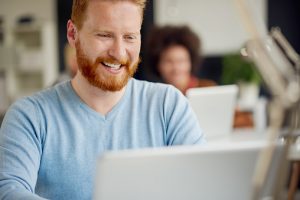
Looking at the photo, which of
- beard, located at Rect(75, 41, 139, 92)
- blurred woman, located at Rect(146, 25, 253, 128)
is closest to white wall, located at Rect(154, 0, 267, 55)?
blurred woman, located at Rect(146, 25, 253, 128)

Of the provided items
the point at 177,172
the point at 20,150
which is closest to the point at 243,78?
the point at 20,150

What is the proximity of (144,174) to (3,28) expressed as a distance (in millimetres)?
7065

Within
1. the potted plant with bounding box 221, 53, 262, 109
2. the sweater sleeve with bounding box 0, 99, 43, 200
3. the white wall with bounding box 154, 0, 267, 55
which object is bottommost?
the potted plant with bounding box 221, 53, 262, 109

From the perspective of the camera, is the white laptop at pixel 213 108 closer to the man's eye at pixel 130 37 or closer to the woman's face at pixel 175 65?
the woman's face at pixel 175 65

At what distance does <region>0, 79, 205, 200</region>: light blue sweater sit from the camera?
1.44m

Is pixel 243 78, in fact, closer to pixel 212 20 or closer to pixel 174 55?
pixel 212 20

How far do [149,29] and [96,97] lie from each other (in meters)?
5.39

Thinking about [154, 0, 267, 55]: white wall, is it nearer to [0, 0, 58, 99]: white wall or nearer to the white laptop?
[0, 0, 58, 99]: white wall

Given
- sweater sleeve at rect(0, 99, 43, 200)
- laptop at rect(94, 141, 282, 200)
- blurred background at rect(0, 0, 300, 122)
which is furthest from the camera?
blurred background at rect(0, 0, 300, 122)

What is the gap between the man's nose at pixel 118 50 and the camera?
1.48 metres

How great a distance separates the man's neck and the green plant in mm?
4508

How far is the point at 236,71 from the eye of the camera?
638cm

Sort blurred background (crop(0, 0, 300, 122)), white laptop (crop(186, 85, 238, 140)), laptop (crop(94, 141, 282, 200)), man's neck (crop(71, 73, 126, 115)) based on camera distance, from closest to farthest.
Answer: laptop (crop(94, 141, 282, 200))
man's neck (crop(71, 73, 126, 115))
white laptop (crop(186, 85, 238, 140))
blurred background (crop(0, 0, 300, 122))

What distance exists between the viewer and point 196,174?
3.25 feet
